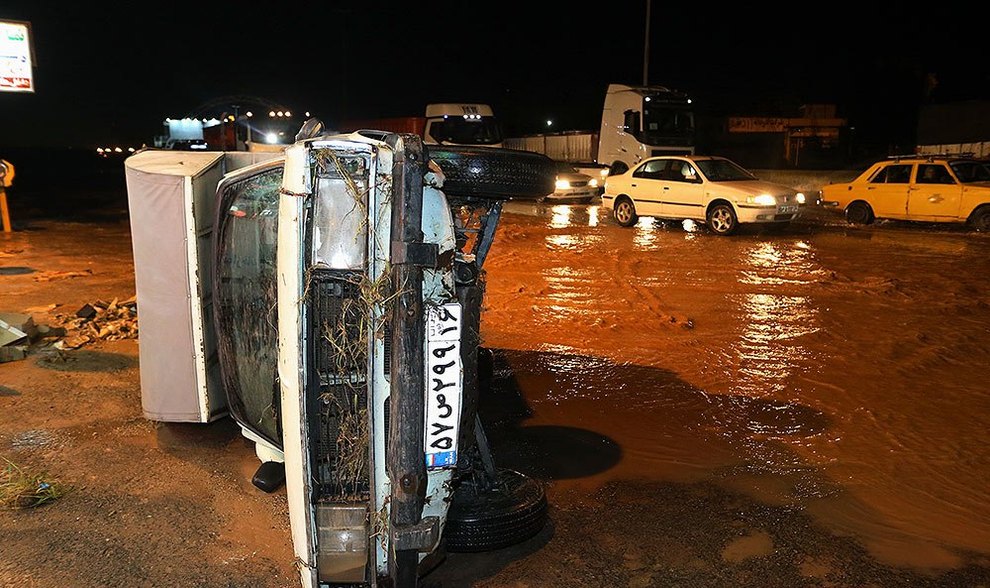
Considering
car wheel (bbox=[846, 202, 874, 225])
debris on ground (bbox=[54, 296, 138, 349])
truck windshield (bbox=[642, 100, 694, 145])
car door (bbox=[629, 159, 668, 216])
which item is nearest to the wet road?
debris on ground (bbox=[54, 296, 138, 349])

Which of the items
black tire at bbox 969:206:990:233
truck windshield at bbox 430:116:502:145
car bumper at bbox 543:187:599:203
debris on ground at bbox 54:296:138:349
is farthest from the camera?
truck windshield at bbox 430:116:502:145

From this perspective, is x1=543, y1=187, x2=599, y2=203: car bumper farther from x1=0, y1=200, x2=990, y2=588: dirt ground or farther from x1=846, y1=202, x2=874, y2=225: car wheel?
x1=0, y1=200, x2=990, y2=588: dirt ground

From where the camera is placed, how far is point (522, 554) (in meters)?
3.79

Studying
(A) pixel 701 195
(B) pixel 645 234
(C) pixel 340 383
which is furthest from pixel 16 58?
(C) pixel 340 383

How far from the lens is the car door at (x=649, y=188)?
16.4 metres

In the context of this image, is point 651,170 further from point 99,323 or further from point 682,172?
point 99,323

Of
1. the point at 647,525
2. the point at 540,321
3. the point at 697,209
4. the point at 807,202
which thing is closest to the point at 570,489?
the point at 647,525

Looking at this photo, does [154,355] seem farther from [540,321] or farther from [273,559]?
[540,321]

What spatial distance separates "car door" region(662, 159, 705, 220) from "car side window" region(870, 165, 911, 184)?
4055 mm

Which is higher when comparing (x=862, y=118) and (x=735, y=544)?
(x=862, y=118)

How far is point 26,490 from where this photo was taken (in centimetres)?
431

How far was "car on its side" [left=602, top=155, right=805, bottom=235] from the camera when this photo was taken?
48.3ft

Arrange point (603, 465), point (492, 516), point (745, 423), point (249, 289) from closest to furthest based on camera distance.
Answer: point (492, 516) → point (249, 289) → point (603, 465) → point (745, 423)

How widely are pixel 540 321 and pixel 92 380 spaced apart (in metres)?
4.52
